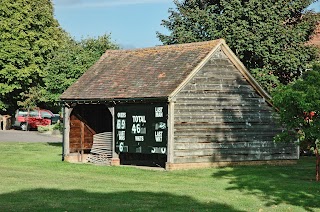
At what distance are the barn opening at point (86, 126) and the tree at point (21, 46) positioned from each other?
3306cm

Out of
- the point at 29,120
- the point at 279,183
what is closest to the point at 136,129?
the point at 279,183

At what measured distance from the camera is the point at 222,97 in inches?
1151

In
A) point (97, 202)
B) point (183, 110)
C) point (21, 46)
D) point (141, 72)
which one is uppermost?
point (21, 46)

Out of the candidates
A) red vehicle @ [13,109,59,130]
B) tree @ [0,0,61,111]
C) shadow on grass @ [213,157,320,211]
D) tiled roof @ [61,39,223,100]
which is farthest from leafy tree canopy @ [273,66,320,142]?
tree @ [0,0,61,111]

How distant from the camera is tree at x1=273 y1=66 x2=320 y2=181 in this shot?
2172 centimetres

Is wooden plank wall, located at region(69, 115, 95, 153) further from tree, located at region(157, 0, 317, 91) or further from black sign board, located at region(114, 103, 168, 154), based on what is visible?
tree, located at region(157, 0, 317, 91)

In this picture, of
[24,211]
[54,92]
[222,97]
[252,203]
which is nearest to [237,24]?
[222,97]

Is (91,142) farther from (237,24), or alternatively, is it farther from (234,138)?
(237,24)

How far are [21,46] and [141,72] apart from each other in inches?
1529

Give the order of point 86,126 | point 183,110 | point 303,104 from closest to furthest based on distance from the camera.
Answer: point 303,104 < point 183,110 < point 86,126

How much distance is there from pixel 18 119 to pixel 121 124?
3852cm

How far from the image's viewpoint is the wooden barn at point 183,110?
27.9m

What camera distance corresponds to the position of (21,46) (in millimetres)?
67125

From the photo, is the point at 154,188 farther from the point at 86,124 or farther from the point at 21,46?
the point at 21,46
